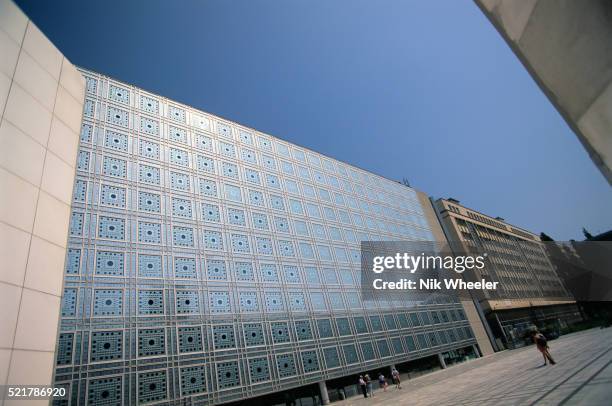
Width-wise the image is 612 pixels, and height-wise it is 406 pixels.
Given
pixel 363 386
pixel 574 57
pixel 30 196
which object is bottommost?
pixel 363 386

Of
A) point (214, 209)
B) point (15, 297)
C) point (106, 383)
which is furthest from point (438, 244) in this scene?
point (15, 297)

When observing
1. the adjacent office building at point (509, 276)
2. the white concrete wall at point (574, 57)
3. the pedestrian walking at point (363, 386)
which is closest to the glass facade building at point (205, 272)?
the pedestrian walking at point (363, 386)

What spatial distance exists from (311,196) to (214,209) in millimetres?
8473

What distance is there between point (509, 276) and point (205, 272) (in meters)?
45.2

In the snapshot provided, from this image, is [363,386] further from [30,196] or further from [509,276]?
[509,276]

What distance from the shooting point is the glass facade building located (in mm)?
12758

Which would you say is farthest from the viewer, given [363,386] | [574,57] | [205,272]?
[363,386]

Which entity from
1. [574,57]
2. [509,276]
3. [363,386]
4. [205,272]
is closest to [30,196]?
[574,57]

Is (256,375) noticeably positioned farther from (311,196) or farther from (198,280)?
(311,196)

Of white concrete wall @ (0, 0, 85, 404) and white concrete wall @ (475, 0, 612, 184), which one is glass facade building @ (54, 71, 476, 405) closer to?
white concrete wall @ (0, 0, 85, 404)

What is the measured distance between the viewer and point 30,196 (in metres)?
5.71

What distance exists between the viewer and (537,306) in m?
44.0

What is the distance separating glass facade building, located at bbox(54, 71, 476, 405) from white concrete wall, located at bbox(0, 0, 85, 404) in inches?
303

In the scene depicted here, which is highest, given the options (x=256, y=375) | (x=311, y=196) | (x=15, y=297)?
(x=311, y=196)
